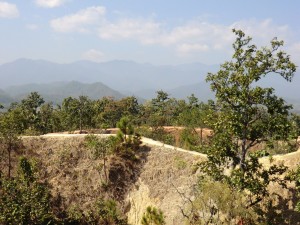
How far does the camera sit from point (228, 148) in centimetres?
2286

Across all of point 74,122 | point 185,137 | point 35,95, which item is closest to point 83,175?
point 185,137

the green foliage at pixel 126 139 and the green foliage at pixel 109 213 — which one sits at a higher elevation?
the green foliage at pixel 126 139

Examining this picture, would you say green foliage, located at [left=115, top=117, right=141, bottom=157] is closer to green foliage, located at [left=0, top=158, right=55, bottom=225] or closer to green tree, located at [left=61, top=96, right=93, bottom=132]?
green foliage, located at [left=0, top=158, right=55, bottom=225]

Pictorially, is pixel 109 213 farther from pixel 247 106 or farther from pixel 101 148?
pixel 247 106

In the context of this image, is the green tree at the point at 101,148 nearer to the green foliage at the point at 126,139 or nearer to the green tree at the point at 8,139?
the green foliage at the point at 126,139

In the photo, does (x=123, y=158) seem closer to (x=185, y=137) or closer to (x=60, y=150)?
(x=60, y=150)

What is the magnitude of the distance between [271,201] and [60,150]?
80.0 ft

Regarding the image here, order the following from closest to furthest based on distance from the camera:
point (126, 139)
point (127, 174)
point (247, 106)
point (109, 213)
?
point (247, 106)
point (109, 213)
point (127, 174)
point (126, 139)

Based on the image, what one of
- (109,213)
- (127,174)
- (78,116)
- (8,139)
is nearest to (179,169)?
(127,174)

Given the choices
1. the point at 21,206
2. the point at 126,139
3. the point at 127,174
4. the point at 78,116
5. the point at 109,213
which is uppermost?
the point at 78,116

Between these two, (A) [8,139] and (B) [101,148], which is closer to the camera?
(B) [101,148]

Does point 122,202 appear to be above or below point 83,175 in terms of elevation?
below

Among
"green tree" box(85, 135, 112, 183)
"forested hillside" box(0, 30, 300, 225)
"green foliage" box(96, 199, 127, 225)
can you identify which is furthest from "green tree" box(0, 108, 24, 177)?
"green foliage" box(96, 199, 127, 225)

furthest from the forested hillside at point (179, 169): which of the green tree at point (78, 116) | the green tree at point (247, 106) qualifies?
the green tree at point (78, 116)
